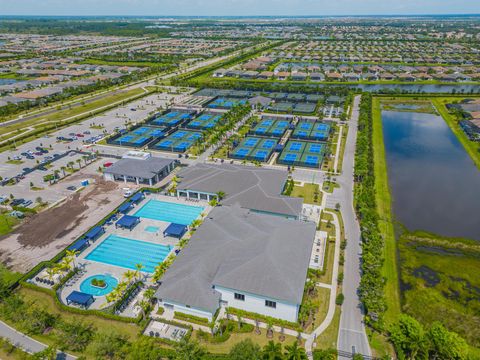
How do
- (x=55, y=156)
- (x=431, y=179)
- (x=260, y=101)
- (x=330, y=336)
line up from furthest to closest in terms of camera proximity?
(x=260, y=101) < (x=55, y=156) < (x=431, y=179) < (x=330, y=336)

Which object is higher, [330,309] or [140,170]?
[140,170]

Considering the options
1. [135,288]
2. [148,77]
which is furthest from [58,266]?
[148,77]

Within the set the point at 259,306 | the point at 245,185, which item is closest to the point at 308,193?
the point at 245,185

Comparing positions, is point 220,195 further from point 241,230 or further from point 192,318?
point 192,318

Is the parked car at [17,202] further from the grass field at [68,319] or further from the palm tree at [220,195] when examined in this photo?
the palm tree at [220,195]

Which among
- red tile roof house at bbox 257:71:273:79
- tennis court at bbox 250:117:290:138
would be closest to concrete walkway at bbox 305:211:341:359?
tennis court at bbox 250:117:290:138

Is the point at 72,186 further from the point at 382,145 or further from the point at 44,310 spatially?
the point at 382,145

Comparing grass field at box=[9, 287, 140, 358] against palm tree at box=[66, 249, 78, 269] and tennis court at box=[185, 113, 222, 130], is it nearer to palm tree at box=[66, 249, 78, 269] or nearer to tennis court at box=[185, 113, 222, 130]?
palm tree at box=[66, 249, 78, 269]
